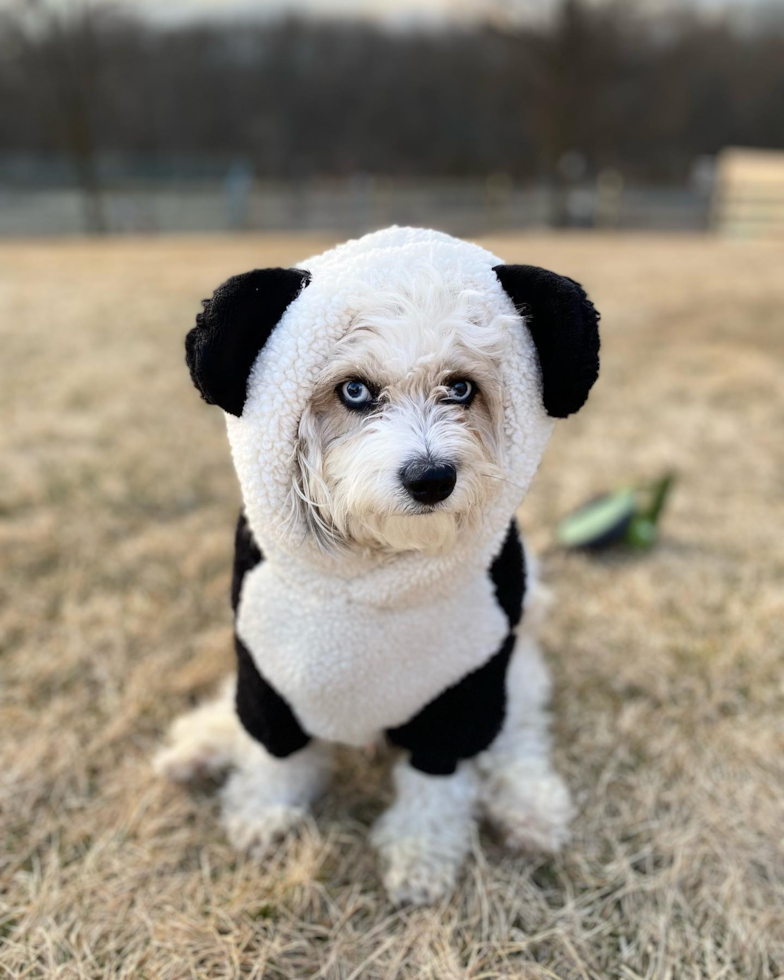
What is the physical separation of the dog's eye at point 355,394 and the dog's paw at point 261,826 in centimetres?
97

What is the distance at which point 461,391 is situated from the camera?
1.22m

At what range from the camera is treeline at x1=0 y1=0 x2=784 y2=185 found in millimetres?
24828

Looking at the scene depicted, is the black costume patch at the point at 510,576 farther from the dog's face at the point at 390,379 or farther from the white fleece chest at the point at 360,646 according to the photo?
the dog's face at the point at 390,379

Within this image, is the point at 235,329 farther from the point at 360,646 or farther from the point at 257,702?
the point at 257,702

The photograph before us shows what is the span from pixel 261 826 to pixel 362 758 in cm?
32

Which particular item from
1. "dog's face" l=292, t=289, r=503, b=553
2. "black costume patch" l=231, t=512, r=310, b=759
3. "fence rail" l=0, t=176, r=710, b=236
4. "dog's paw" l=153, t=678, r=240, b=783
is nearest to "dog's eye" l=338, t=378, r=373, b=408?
"dog's face" l=292, t=289, r=503, b=553

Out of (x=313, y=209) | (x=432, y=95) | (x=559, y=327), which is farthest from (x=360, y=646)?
(x=432, y=95)

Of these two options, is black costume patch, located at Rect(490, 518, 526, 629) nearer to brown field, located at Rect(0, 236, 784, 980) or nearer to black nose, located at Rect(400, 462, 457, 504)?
black nose, located at Rect(400, 462, 457, 504)

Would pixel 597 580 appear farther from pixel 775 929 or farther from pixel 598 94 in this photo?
pixel 598 94

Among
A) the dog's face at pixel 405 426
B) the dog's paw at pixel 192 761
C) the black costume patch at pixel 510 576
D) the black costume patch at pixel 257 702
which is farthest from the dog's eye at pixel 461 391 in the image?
the dog's paw at pixel 192 761

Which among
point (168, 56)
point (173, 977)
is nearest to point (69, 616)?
point (173, 977)

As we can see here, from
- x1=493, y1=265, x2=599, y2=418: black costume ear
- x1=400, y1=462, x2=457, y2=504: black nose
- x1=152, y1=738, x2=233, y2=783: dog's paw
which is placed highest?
x1=493, y1=265, x2=599, y2=418: black costume ear

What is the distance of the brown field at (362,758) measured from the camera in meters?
1.42

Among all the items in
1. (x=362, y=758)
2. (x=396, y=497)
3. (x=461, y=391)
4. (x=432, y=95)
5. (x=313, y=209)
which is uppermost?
(x=432, y=95)
